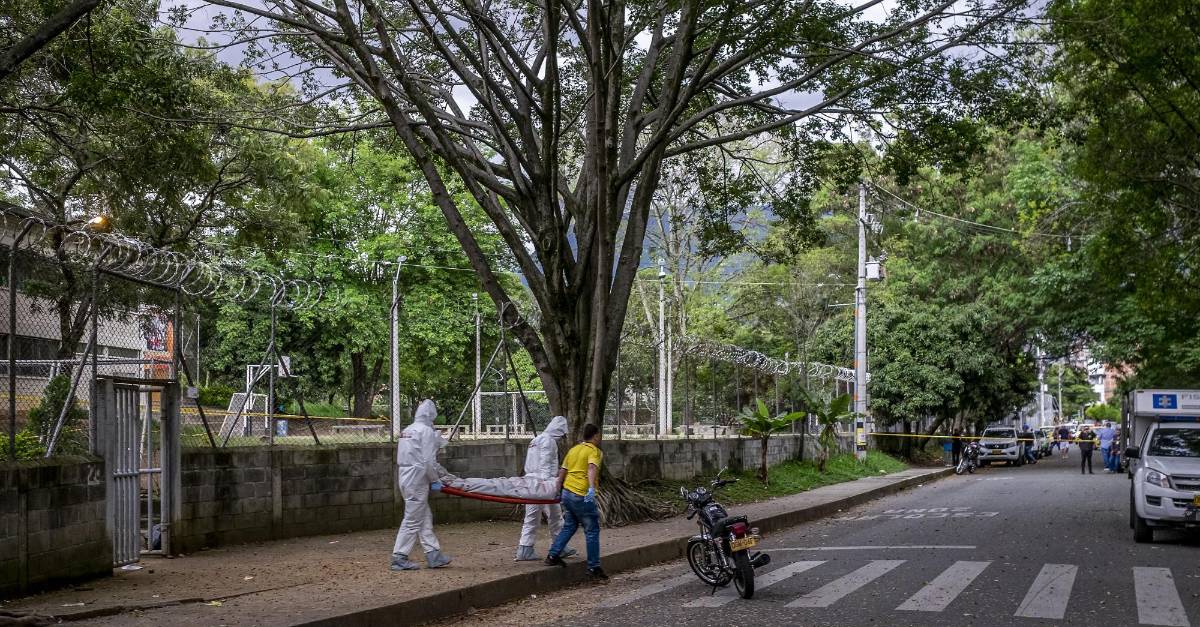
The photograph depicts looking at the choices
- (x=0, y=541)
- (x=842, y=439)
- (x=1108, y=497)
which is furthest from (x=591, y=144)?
(x=842, y=439)

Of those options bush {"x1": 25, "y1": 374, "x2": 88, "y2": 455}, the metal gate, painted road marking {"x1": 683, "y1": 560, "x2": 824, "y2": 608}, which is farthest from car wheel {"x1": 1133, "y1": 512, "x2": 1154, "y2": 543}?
bush {"x1": 25, "y1": 374, "x2": 88, "y2": 455}

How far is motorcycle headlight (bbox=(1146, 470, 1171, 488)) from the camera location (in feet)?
43.9

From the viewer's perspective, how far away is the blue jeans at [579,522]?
36.1 ft

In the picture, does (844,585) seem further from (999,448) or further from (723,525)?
(999,448)

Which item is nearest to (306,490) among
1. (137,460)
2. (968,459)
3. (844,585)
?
(137,460)

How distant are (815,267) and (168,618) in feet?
134

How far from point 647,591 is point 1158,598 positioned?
452 centimetres

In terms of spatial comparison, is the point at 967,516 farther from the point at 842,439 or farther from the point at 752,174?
the point at 842,439

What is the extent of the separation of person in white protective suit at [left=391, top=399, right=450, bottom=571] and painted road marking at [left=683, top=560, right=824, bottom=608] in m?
2.81

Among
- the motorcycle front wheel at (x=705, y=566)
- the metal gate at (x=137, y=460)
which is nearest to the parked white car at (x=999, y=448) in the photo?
the motorcycle front wheel at (x=705, y=566)

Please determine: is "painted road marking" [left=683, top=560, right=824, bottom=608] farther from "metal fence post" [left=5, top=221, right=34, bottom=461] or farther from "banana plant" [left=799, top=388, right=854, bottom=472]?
"banana plant" [left=799, top=388, right=854, bottom=472]

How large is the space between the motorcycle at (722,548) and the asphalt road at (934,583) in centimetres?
18

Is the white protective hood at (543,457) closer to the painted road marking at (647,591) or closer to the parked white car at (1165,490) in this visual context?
the painted road marking at (647,591)

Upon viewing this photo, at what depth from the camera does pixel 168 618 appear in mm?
8000
